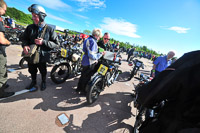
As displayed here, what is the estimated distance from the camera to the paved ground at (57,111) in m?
1.71

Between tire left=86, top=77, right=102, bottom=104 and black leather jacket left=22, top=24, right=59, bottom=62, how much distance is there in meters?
1.54

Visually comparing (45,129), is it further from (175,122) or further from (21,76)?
(21,76)

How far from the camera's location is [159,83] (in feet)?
2.64

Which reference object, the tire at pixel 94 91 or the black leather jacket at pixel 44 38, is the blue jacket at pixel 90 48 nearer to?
the tire at pixel 94 91

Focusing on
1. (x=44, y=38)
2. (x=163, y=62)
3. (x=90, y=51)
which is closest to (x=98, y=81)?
(x=90, y=51)

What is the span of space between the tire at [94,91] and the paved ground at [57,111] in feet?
0.67

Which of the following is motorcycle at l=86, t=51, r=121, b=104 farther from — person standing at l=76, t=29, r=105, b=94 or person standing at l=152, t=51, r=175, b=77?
person standing at l=152, t=51, r=175, b=77

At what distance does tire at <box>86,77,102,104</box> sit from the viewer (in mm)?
2346

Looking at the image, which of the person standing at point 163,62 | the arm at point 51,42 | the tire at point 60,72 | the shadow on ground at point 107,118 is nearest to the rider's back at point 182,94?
the shadow on ground at point 107,118

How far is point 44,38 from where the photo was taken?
7.63ft

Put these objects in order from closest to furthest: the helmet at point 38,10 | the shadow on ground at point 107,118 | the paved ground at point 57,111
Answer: the paved ground at point 57,111
the shadow on ground at point 107,118
the helmet at point 38,10

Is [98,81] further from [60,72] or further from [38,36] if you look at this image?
[38,36]

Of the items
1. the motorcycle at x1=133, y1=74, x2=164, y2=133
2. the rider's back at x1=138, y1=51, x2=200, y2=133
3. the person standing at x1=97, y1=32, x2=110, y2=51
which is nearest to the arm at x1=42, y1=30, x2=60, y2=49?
the person standing at x1=97, y1=32, x2=110, y2=51

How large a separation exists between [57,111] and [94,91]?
1076 millimetres
